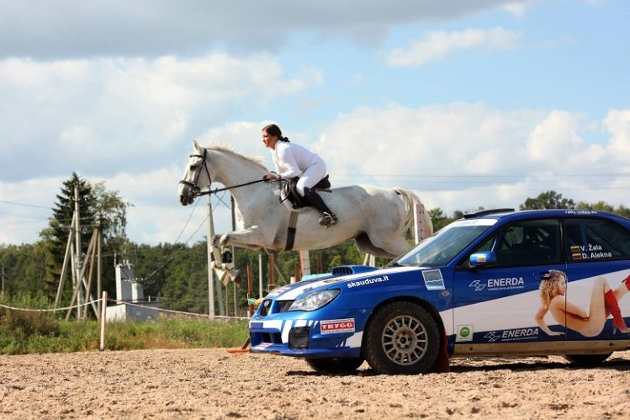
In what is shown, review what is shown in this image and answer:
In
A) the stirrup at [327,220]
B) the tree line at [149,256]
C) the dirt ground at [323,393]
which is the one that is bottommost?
the dirt ground at [323,393]

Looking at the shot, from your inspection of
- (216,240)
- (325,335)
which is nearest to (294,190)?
(216,240)

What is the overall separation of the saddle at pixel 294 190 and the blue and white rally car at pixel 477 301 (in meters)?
4.39

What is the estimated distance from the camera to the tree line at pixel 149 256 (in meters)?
101

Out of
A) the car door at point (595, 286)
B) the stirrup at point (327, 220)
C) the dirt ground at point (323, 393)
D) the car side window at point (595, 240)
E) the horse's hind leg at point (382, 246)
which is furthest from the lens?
the horse's hind leg at point (382, 246)

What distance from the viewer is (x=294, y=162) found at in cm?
1634

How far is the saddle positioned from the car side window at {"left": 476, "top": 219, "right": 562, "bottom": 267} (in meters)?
5.17

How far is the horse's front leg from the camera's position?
16656mm

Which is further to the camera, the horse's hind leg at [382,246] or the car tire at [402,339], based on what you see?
the horse's hind leg at [382,246]

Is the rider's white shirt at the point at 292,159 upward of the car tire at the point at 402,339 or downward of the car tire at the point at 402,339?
upward

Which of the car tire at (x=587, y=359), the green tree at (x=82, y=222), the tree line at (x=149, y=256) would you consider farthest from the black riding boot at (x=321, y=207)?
the green tree at (x=82, y=222)

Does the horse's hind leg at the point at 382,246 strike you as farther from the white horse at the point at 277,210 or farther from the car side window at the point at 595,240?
the car side window at the point at 595,240

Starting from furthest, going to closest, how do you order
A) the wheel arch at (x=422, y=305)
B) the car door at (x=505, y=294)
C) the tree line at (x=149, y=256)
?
the tree line at (x=149, y=256) → the car door at (x=505, y=294) → the wheel arch at (x=422, y=305)

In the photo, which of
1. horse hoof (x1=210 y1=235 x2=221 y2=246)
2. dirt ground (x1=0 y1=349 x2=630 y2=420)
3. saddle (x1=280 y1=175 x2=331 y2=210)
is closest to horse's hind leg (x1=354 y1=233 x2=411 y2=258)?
saddle (x1=280 y1=175 x2=331 y2=210)

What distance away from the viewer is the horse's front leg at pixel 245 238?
16.7 m
